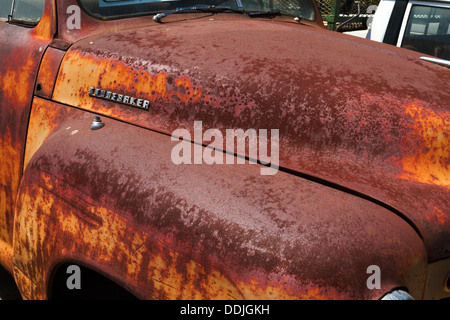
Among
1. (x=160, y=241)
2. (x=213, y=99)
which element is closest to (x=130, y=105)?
(x=213, y=99)

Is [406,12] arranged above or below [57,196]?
above

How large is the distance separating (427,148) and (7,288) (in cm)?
218

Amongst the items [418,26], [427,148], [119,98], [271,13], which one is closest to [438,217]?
[427,148]

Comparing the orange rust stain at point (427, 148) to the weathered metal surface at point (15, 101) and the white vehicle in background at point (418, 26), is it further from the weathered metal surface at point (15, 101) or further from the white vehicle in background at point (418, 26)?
the white vehicle in background at point (418, 26)

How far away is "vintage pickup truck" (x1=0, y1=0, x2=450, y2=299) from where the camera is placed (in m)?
1.13

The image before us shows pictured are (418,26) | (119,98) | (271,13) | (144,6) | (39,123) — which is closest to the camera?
(119,98)

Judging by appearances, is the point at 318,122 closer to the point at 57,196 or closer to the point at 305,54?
the point at 305,54

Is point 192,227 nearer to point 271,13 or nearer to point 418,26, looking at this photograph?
point 271,13

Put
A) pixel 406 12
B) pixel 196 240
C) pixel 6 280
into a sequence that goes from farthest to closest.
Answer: pixel 406 12 < pixel 6 280 < pixel 196 240

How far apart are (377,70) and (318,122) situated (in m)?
0.32

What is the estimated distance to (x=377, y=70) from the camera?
5.23 feet

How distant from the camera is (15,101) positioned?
2.01 metres

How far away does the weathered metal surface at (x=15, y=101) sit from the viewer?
195 cm
